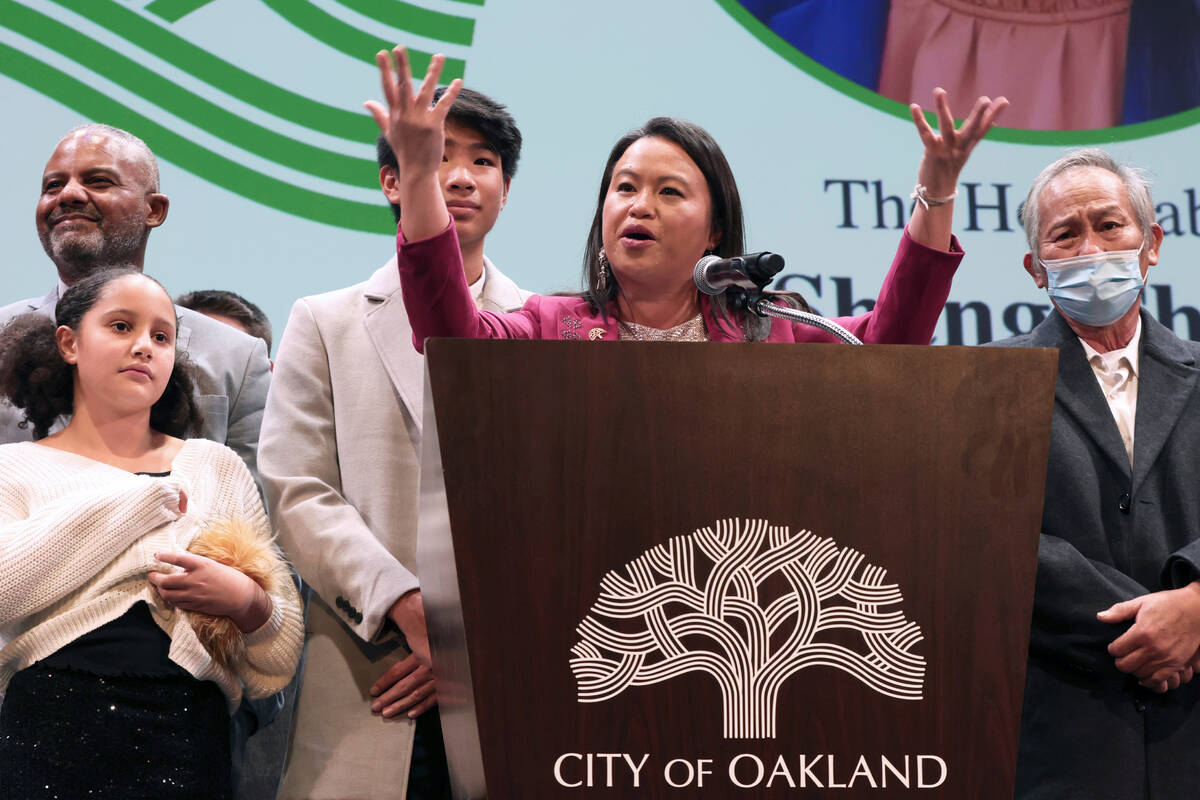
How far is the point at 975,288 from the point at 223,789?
7.69ft

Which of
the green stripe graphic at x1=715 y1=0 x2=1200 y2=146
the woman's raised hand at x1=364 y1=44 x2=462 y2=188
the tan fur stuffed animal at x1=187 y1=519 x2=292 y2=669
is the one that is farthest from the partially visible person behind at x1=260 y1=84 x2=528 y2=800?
the green stripe graphic at x1=715 y1=0 x2=1200 y2=146

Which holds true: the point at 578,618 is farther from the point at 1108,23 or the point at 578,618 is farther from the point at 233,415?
the point at 1108,23

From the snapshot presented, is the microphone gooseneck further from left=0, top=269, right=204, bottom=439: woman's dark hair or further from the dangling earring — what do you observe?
left=0, top=269, right=204, bottom=439: woman's dark hair

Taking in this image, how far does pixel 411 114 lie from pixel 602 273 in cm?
60

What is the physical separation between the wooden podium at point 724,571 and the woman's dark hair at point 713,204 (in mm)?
733

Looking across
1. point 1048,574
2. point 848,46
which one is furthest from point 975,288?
point 1048,574

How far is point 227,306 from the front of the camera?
3.05 metres

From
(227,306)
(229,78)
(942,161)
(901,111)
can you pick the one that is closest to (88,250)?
(227,306)

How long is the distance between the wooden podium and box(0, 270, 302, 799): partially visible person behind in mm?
745

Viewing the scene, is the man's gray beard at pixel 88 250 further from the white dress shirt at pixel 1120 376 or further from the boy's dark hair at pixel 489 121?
the white dress shirt at pixel 1120 376

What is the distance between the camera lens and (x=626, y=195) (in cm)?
200

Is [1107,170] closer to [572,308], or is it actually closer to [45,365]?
[572,308]

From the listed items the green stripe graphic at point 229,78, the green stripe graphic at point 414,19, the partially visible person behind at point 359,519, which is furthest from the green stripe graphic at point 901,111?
the partially visible person behind at point 359,519

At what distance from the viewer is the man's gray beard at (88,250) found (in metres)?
2.61
